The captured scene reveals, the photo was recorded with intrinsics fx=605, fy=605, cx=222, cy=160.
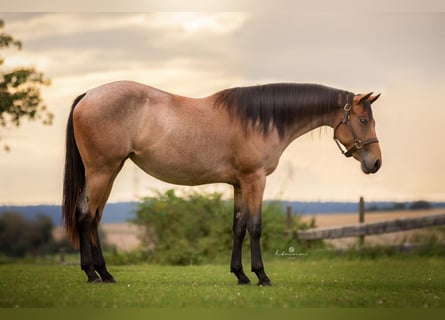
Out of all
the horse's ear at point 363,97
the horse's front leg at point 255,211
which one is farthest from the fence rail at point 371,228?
the horse's front leg at point 255,211

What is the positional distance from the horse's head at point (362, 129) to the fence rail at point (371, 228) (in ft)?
12.5

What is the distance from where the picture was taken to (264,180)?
6473mm

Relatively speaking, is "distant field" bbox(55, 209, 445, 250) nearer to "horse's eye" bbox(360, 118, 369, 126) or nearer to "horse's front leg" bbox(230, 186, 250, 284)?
"horse's eye" bbox(360, 118, 369, 126)

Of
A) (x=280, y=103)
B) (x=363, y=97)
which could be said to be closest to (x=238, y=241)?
(x=280, y=103)

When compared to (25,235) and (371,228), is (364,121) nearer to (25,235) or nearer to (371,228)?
(371,228)

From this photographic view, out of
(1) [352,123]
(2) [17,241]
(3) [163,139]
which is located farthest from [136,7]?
(2) [17,241]

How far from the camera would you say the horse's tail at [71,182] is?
21.0ft

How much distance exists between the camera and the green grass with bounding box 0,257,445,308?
222 inches

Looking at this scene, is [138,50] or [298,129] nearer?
[298,129]

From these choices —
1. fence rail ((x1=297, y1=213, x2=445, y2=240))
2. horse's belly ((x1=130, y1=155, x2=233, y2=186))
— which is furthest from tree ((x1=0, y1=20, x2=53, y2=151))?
fence rail ((x1=297, y1=213, x2=445, y2=240))

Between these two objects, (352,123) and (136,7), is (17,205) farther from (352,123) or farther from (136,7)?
(352,123)

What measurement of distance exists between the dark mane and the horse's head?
0.13 metres

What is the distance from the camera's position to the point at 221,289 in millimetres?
6227

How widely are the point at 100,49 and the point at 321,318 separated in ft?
15.3
